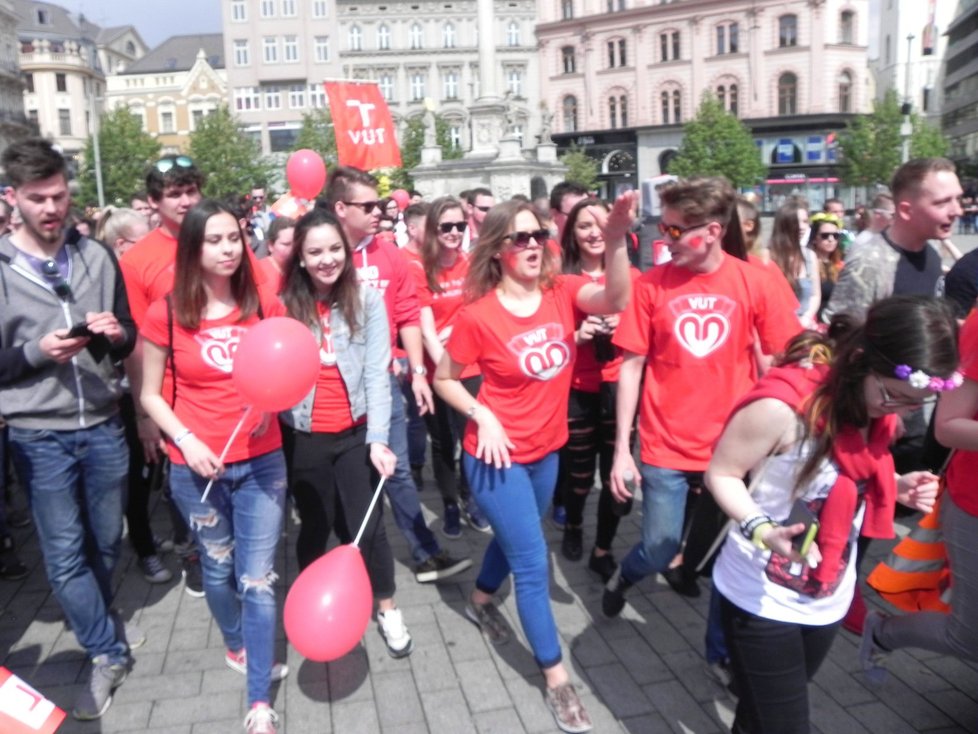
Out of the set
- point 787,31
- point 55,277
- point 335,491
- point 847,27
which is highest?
point 847,27

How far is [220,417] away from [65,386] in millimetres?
639

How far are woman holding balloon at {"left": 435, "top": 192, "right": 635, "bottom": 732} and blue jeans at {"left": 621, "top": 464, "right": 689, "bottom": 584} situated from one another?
419 mm

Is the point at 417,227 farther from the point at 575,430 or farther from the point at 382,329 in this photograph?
the point at 382,329

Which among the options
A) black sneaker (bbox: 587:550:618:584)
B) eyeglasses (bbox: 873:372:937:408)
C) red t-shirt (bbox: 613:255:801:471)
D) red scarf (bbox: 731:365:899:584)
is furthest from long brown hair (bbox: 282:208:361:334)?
eyeglasses (bbox: 873:372:937:408)

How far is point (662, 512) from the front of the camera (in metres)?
3.64

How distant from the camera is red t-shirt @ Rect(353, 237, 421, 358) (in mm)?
4812

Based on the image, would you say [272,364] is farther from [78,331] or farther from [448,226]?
[448,226]

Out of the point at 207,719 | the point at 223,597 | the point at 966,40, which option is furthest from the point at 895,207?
the point at 966,40

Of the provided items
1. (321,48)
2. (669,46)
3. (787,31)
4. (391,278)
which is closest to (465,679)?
(391,278)

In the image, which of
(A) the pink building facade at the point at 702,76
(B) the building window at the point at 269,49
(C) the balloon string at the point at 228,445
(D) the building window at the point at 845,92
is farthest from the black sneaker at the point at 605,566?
(B) the building window at the point at 269,49

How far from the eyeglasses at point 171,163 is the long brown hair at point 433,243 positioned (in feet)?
5.14

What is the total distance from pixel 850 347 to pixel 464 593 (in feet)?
9.14

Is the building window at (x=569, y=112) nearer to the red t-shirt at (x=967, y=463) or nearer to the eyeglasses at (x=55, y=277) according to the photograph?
the eyeglasses at (x=55, y=277)

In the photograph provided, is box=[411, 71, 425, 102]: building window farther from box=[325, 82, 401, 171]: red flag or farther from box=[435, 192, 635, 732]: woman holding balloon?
box=[435, 192, 635, 732]: woman holding balloon
